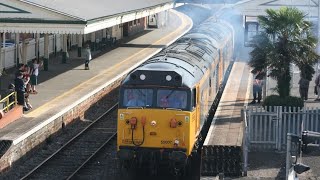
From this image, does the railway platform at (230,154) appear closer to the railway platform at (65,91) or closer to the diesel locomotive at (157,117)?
the diesel locomotive at (157,117)

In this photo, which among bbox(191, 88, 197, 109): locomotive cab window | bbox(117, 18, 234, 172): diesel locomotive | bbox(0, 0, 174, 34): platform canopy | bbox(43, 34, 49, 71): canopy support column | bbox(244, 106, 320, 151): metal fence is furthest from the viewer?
bbox(43, 34, 49, 71): canopy support column

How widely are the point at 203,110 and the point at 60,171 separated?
12.5ft

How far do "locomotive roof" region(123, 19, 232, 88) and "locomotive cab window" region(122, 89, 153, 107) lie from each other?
0.18 m

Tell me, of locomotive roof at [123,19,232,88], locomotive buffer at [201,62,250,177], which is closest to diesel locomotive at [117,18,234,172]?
locomotive roof at [123,19,232,88]

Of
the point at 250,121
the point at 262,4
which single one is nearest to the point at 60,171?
the point at 250,121

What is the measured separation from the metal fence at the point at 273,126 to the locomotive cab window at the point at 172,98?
6.01 ft

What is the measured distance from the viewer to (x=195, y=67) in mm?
18906

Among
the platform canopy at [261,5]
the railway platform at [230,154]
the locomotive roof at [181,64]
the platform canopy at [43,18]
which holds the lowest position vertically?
the railway platform at [230,154]

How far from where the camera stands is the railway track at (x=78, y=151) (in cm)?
1912

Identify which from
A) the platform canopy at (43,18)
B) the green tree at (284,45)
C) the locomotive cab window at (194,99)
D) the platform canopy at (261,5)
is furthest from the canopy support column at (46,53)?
the locomotive cab window at (194,99)

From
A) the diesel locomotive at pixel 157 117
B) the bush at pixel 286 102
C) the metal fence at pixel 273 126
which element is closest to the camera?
the diesel locomotive at pixel 157 117

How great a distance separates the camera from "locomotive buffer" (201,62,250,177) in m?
16.6

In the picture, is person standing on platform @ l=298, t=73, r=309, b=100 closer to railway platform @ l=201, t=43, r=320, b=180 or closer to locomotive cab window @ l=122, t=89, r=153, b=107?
railway platform @ l=201, t=43, r=320, b=180

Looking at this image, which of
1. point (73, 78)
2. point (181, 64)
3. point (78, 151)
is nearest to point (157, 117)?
point (181, 64)
